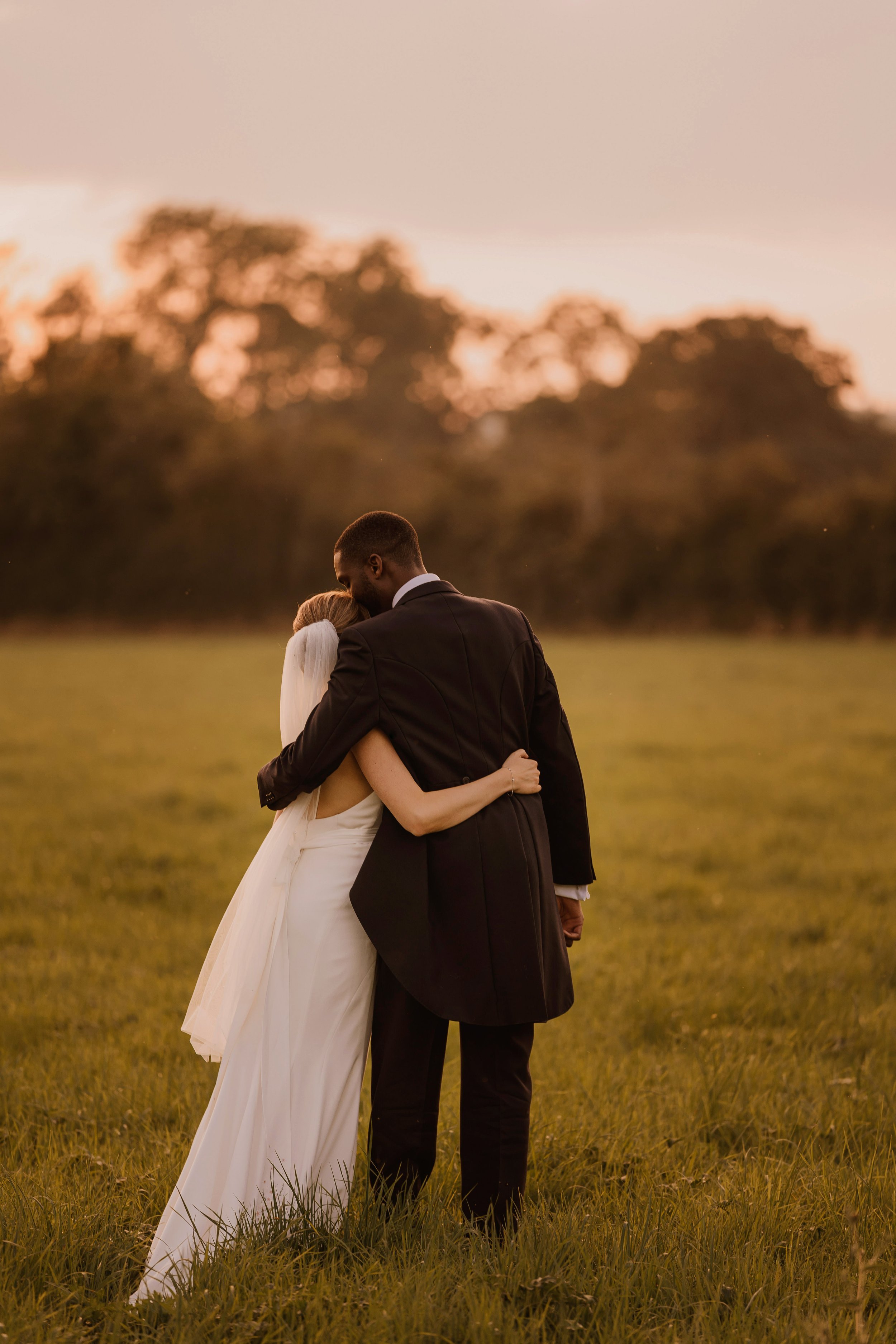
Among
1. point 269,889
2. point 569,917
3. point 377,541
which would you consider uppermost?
point 377,541

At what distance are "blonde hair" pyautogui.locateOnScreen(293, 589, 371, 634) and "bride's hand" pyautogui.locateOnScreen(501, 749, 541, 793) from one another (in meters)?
0.55

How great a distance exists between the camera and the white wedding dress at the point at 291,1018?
2818 millimetres

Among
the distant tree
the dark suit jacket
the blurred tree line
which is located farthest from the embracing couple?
the distant tree

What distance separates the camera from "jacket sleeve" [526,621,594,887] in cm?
309

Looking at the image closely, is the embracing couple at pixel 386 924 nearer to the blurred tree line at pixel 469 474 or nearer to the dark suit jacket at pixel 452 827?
the dark suit jacket at pixel 452 827

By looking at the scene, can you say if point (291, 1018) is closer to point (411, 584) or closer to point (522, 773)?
point (522, 773)

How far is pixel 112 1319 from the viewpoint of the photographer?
99.0 inches

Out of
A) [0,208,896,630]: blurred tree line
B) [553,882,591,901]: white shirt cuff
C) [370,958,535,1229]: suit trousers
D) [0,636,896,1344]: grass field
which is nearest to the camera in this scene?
[0,636,896,1344]: grass field

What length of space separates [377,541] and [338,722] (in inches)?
19.9

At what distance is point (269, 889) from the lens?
2918 mm

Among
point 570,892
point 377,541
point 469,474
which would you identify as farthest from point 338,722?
point 469,474

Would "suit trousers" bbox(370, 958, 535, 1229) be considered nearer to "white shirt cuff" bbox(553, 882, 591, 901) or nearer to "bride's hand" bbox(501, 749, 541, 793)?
"white shirt cuff" bbox(553, 882, 591, 901)

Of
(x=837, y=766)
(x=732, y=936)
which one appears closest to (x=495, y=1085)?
(x=732, y=936)

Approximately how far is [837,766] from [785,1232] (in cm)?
966
